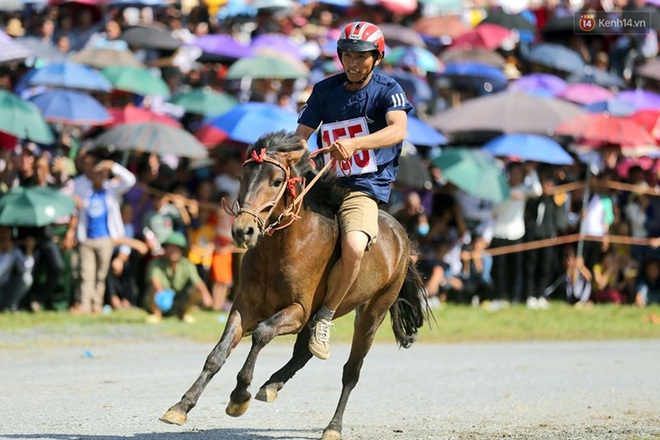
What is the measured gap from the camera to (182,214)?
17.4 metres

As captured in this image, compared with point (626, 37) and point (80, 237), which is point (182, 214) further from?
point (626, 37)

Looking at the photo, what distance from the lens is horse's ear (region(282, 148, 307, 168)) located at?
26.0 ft

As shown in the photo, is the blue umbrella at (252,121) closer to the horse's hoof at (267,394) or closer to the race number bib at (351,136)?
the race number bib at (351,136)

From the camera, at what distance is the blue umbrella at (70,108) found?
16.4 m

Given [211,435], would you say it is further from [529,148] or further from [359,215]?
[529,148]

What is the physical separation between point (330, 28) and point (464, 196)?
5845 mm

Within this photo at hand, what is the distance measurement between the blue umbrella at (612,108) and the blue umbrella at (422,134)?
281 cm

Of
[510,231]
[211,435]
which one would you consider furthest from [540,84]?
[211,435]

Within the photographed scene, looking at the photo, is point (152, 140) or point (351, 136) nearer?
point (351, 136)

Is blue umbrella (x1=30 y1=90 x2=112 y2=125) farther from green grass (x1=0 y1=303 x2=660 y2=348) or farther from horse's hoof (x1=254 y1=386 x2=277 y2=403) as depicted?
horse's hoof (x1=254 y1=386 x2=277 y2=403)

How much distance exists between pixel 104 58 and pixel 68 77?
55.9 inches

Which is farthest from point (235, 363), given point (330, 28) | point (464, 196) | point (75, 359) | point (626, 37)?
point (626, 37)

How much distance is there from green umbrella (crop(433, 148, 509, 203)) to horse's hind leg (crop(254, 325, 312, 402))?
9.15m

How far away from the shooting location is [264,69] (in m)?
18.6
